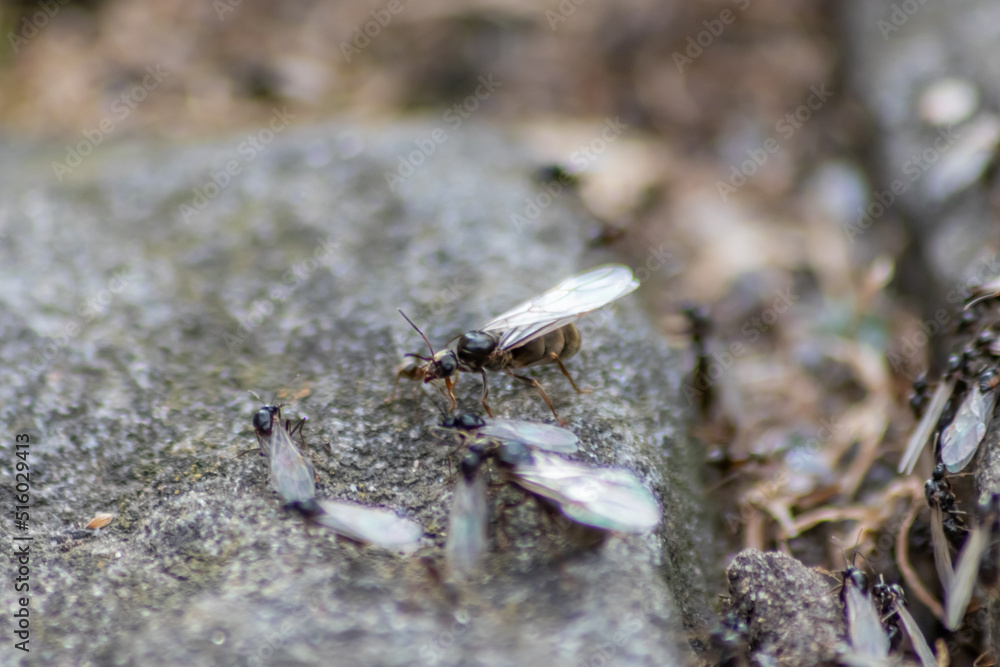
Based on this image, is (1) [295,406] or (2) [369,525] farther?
(1) [295,406]

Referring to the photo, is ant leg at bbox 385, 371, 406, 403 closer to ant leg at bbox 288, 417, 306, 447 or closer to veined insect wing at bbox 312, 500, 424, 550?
ant leg at bbox 288, 417, 306, 447

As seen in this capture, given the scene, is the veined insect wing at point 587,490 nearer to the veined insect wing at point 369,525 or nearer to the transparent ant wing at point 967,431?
the veined insect wing at point 369,525

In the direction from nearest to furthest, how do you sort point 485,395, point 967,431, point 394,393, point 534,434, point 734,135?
point 534,434 → point 967,431 → point 485,395 → point 394,393 → point 734,135

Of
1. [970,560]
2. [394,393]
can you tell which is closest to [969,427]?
[970,560]

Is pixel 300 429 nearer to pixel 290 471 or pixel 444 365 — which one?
pixel 290 471

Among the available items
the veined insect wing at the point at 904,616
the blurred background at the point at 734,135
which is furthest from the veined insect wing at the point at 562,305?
the veined insect wing at the point at 904,616

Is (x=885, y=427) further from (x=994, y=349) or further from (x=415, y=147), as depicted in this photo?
(x=415, y=147)
